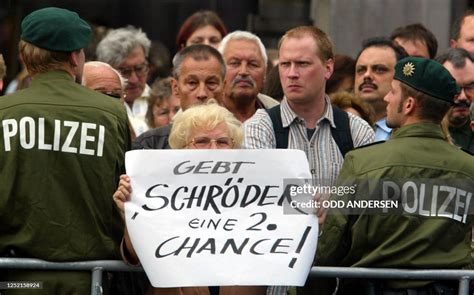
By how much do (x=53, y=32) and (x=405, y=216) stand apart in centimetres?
224

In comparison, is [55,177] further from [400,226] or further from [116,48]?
[116,48]

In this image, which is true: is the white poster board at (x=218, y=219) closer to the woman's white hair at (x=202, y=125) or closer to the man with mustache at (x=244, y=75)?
the woman's white hair at (x=202, y=125)

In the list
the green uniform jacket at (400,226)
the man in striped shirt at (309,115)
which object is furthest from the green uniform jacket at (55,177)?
the man in striped shirt at (309,115)

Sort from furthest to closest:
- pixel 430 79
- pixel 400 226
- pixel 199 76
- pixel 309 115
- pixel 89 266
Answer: pixel 199 76
pixel 309 115
pixel 430 79
pixel 400 226
pixel 89 266

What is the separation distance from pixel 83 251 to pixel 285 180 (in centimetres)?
119

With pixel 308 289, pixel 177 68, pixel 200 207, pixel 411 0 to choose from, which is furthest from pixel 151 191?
pixel 411 0

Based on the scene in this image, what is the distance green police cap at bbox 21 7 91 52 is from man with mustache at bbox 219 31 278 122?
104 inches

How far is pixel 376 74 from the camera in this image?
1186cm

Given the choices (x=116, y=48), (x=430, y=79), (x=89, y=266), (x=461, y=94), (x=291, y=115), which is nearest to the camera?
(x=89, y=266)

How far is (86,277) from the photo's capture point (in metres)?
8.52

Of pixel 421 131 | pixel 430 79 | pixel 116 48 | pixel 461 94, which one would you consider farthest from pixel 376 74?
pixel 421 131

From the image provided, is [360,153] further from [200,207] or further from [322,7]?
[322,7]

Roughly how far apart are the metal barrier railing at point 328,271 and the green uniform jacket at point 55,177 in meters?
0.06

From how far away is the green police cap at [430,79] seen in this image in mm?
9102
